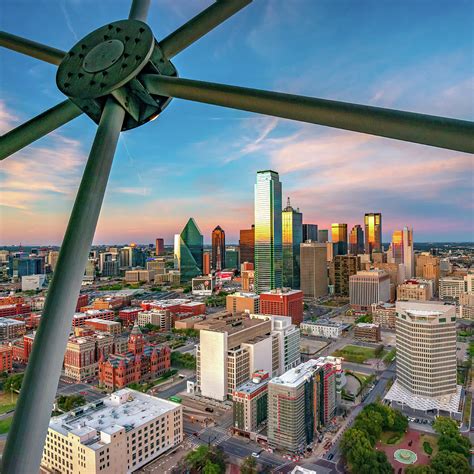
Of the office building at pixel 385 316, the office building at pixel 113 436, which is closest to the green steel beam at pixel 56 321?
the office building at pixel 113 436

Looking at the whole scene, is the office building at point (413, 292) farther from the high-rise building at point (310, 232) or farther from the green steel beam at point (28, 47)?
the green steel beam at point (28, 47)

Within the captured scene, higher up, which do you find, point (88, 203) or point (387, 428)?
point (88, 203)

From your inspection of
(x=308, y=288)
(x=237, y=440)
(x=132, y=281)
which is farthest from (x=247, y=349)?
(x=132, y=281)

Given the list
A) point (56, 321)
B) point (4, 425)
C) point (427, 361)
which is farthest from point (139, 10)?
point (427, 361)

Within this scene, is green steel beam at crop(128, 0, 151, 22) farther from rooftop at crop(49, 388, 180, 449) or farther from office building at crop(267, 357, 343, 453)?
office building at crop(267, 357, 343, 453)

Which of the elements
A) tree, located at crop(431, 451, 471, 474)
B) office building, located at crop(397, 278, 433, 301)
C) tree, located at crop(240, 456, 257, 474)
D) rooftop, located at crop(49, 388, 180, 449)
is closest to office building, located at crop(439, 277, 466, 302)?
office building, located at crop(397, 278, 433, 301)

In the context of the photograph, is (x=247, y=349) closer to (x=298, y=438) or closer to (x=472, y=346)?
(x=298, y=438)
